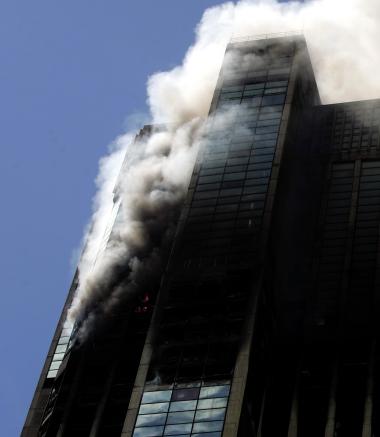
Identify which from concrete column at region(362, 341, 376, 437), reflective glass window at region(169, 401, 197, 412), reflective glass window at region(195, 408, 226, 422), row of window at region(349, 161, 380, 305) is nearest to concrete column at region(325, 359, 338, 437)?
concrete column at region(362, 341, 376, 437)

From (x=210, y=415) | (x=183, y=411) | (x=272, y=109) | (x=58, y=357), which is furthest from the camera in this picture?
(x=272, y=109)

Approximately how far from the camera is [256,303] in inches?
3730

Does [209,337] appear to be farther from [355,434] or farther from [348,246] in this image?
[348,246]

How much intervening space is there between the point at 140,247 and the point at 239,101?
16.6 meters

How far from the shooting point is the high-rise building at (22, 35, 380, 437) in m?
90.6

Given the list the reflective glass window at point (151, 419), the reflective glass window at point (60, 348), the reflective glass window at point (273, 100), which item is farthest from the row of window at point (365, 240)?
the reflective glass window at point (60, 348)

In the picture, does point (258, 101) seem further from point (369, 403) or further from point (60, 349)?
point (369, 403)

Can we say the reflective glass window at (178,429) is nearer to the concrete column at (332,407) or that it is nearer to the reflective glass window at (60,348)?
the concrete column at (332,407)

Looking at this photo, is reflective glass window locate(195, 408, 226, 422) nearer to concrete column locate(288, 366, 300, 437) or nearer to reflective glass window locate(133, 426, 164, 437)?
reflective glass window locate(133, 426, 164, 437)

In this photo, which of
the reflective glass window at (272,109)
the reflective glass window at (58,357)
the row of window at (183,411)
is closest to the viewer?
the row of window at (183,411)

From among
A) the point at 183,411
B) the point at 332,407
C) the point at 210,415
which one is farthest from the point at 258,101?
the point at 210,415

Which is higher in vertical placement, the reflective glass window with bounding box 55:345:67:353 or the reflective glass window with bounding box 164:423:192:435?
the reflective glass window with bounding box 55:345:67:353

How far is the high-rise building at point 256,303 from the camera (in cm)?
9056

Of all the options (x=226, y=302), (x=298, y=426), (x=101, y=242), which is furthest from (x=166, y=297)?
(x=101, y=242)
